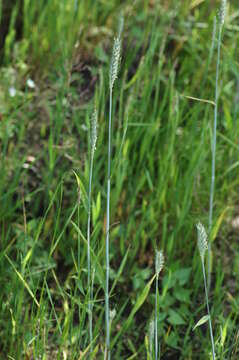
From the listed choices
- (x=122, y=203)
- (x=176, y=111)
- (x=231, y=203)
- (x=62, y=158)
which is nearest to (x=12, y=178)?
(x=62, y=158)

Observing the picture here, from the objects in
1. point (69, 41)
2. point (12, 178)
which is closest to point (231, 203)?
point (12, 178)

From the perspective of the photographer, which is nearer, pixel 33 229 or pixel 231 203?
pixel 33 229

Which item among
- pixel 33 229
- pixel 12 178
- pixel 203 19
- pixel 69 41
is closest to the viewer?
pixel 33 229

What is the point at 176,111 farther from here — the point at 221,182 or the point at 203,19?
the point at 203,19

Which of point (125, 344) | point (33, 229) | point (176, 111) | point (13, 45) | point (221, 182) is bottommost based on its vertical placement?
point (125, 344)

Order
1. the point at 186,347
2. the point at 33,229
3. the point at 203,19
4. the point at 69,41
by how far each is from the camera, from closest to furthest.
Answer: the point at 186,347, the point at 33,229, the point at 69,41, the point at 203,19

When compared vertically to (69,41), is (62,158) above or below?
below
